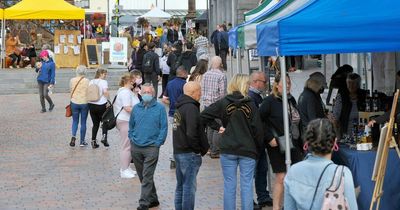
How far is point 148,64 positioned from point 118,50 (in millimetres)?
11321

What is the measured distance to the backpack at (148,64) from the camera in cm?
2164

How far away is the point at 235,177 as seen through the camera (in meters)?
8.64

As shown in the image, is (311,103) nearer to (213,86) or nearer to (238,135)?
(238,135)

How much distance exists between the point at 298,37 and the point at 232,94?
4.93ft

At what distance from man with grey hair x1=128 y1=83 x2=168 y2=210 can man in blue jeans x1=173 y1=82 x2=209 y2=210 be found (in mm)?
695

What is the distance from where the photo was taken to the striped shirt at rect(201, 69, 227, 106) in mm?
12492

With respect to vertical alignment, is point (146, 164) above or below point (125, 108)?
below

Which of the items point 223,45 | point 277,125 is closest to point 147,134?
point 277,125

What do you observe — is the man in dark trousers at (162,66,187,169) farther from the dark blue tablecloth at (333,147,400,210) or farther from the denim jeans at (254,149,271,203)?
the dark blue tablecloth at (333,147,400,210)

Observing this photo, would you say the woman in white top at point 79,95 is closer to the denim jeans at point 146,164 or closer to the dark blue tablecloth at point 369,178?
the denim jeans at point 146,164

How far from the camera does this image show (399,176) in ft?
27.1

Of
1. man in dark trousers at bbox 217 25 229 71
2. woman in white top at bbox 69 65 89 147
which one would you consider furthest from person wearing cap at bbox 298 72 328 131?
man in dark trousers at bbox 217 25 229 71

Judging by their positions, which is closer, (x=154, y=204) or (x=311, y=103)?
(x=311, y=103)

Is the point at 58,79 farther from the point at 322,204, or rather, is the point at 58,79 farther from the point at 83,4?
the point at 83,4
